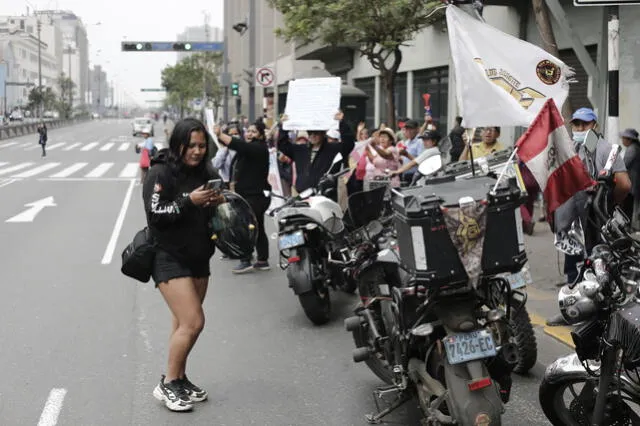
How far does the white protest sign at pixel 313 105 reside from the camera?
993cm

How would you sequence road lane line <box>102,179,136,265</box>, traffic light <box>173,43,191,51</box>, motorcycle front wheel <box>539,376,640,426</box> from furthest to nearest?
traffic light <box>173,43,191,51</box>, road lane line <box>102,179,136,265</box>, motorcycle front wheel <box>539,376,640,426</box>

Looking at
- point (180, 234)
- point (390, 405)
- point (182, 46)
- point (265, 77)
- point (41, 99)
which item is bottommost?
point (390, 405)

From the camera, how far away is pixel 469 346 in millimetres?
4336

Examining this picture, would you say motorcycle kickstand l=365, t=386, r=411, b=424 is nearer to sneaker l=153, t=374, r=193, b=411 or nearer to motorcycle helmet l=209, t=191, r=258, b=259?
sneaker l=153, t=374, r=193, b=411

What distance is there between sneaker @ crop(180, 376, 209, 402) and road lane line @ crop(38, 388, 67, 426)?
31.2 inches

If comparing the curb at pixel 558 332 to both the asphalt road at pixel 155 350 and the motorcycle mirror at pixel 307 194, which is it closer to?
the asphalt road at pixel 155 350

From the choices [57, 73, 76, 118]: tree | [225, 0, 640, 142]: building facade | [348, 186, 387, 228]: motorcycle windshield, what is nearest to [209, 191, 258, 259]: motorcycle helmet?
[348, 186, 387, 228]: motorcycle windshield

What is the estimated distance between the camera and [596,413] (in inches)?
163

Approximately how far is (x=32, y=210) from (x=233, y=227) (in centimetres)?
1238

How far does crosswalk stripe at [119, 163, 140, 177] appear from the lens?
2881 centimetres

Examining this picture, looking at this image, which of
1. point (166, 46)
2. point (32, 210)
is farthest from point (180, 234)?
point (166, 46)

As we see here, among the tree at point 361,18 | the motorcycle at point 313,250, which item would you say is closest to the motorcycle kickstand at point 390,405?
the motorcycle at point 313,250

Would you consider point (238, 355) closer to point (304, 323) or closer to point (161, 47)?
point (304, 323)

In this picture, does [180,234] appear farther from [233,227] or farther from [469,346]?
[469,346]
